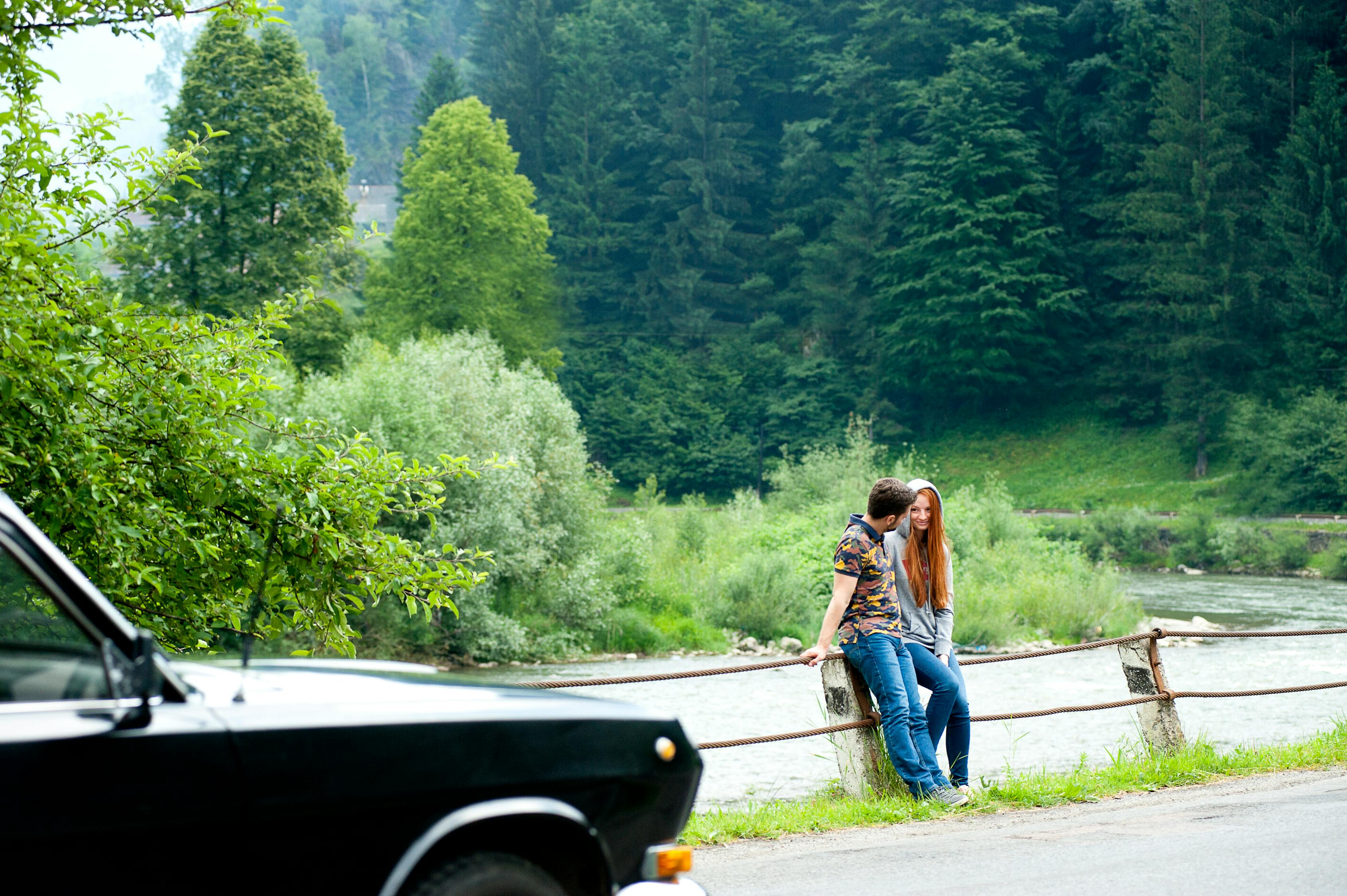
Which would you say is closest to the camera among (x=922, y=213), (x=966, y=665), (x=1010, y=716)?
(x=966, y=665)

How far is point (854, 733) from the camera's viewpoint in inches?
302

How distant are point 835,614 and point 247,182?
34.5 m

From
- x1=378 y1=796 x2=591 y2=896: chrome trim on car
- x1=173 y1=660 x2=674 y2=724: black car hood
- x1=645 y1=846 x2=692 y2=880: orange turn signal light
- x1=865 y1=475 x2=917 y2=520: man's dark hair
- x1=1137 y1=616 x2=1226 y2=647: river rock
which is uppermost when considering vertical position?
x1=173 y1=660 x2=674 y2=724: black car hood

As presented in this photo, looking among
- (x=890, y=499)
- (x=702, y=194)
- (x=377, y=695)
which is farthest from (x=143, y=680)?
(x=702, y=194)

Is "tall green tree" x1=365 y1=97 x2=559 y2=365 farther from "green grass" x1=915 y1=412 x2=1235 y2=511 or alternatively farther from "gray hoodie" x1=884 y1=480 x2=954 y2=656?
"gray hoodie" x1=884 y1=480 x2=954 y2=656

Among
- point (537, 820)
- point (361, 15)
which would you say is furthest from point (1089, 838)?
point (361, 15)

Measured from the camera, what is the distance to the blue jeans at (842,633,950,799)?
727 centimetres

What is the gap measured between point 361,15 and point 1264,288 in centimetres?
12516

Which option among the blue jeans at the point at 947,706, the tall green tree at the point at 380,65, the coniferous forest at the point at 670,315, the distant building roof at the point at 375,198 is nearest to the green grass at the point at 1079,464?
the coniferous forest at the point at 670,315

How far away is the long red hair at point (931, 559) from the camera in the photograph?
25.2 ft

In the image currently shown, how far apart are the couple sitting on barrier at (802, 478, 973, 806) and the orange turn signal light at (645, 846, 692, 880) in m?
3.49

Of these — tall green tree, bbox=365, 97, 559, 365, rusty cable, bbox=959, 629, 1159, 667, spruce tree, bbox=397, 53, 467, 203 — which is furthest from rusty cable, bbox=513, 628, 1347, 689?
spruce tree, bbox=397, 53, 467, 203

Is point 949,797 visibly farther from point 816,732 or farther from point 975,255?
point 975,255

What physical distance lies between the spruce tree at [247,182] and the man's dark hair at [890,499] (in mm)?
30822
